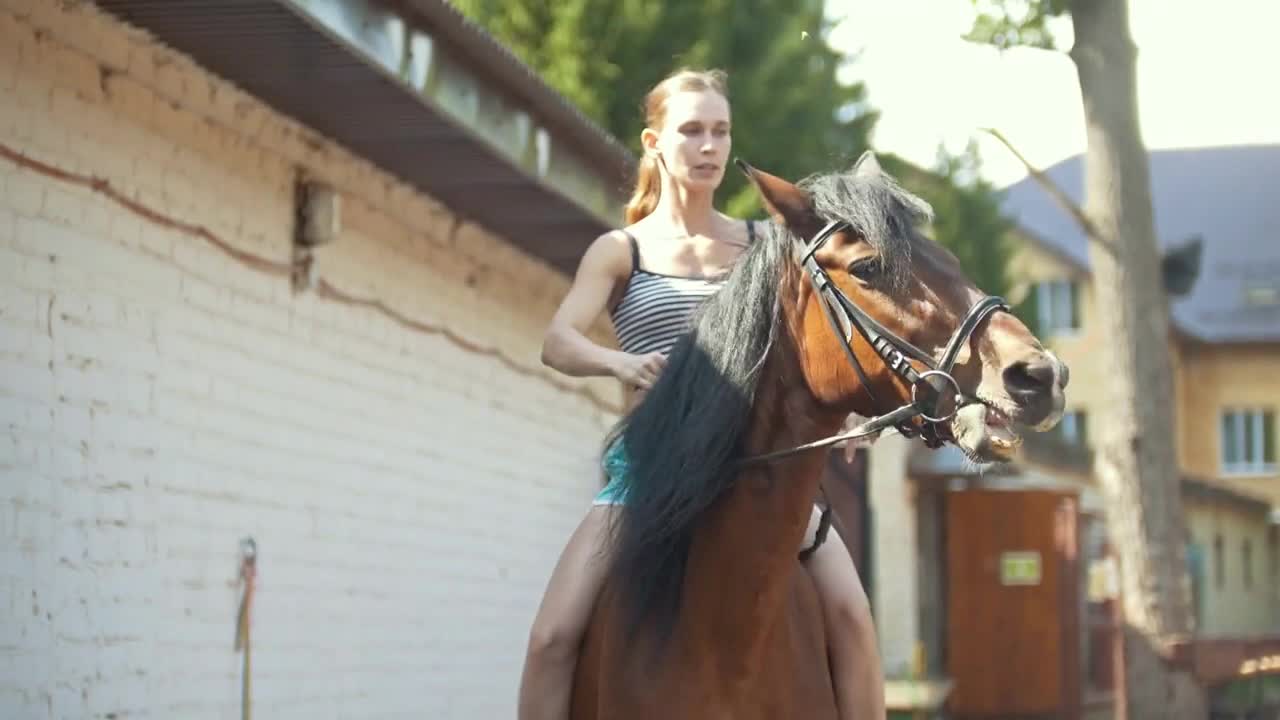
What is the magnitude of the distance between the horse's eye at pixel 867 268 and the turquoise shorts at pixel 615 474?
69 centimetres

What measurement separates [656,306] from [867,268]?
743 millimetres

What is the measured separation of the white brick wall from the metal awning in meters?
0.16

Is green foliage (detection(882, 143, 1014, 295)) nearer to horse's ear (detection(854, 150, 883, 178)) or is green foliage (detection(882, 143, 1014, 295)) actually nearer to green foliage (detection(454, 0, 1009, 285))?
green foliage (detection(454, 0, 1009, 285))

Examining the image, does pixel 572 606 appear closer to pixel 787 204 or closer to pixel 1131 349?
pixel 787 204

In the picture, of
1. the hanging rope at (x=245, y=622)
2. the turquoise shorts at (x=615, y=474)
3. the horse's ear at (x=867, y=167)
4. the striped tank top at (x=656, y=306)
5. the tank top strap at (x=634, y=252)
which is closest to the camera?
the horse's ear at (x=867, y=167)

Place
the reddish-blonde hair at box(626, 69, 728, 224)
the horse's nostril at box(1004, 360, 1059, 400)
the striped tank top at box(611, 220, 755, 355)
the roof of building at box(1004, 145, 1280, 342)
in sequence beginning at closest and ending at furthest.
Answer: the horse's nostril at box(1004, 360, 1059, 400) < the striped tank top at box(611, 220, 755, 355) < the reddish-blonde hair at box(626, 69, 728, 224) < the roof of building at box(1004, 145, 1280, 342)

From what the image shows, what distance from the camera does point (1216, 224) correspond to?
169ft

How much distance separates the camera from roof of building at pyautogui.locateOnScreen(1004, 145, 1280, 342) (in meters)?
46.9

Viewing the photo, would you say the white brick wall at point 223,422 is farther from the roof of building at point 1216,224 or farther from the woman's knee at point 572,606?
the roof of building at point 1216,224

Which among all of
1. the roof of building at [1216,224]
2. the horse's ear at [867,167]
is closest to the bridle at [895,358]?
the horse's ear at [867,167]

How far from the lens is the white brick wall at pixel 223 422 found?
5309mm

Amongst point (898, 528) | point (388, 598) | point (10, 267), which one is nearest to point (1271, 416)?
point (898, 528)

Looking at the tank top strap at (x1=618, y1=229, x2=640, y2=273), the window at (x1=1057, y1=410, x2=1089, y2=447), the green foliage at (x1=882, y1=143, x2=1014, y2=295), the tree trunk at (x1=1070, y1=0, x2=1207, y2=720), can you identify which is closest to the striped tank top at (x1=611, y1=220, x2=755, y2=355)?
the tank top strap at (x1=618, y1=229, x2=640, y2=273)

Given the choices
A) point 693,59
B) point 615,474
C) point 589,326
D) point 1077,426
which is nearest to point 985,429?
point 615,474
